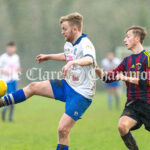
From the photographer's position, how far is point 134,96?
5945 mm

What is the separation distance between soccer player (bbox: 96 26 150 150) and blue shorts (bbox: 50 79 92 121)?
53 centimetres

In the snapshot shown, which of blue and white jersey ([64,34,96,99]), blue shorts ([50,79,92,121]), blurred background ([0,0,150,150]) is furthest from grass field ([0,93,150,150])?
blurred background ([0,0,150,150])

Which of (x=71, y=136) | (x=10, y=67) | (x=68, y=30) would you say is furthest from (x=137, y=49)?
(x=10, y=67)

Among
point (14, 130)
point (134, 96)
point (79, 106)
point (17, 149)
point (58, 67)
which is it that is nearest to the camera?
point (79, 106)

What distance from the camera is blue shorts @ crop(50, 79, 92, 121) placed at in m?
5.52

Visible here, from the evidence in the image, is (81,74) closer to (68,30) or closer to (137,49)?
(68,30)

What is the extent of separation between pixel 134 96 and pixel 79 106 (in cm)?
83

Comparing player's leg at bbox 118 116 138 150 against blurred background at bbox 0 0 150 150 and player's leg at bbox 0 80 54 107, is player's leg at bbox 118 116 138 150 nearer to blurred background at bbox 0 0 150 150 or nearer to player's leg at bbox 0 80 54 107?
player's leg at bbox 0 80 54 107

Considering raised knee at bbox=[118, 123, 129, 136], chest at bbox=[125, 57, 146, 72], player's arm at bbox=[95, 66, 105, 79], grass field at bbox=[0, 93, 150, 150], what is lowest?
grass field at bbox=[0, 93, 150, 150]

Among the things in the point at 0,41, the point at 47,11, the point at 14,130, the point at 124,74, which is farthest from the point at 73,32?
the point at 47,11

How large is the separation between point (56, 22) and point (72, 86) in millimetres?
23935

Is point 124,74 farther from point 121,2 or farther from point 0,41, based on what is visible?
point 121,2

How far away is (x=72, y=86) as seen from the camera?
5.67 metres

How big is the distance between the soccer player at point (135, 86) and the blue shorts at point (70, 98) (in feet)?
1.73
